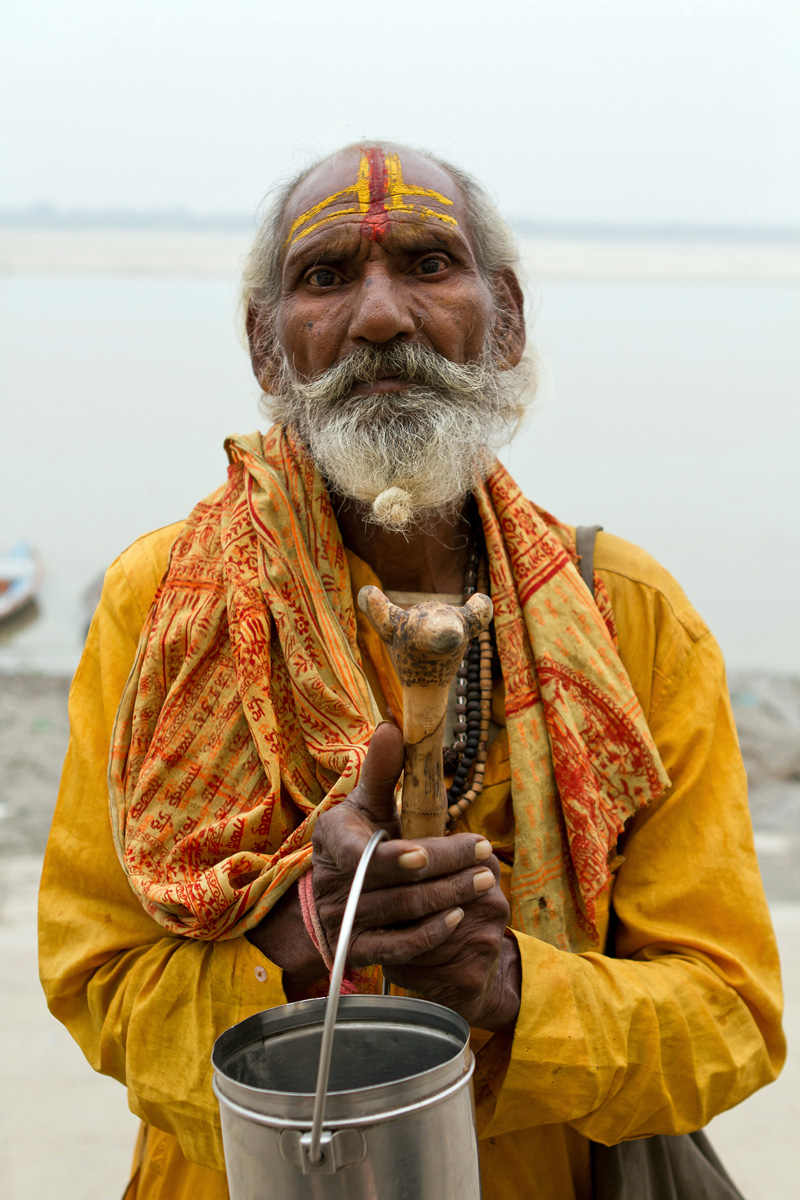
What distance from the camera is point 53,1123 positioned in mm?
3652

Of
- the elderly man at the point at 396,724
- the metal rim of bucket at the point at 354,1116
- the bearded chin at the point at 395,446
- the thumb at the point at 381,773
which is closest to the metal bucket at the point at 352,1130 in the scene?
the metal rim of bucket at the point at 354,1116

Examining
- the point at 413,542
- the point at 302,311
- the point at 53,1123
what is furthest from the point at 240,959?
the point at 53,1123

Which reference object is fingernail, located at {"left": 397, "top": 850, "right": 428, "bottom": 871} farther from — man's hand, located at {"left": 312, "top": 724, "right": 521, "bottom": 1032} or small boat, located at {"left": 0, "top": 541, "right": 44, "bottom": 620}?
small boat, located at {"left": 0, "top": 541, "right": 44, "bottom": 620}

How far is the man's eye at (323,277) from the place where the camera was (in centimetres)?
189

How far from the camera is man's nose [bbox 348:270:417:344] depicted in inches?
69.6

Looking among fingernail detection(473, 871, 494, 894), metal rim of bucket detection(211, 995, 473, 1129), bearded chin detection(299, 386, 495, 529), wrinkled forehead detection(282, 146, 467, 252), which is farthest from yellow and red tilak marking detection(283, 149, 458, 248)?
metal rim of bucket detection(211, 995, 473, 1129)

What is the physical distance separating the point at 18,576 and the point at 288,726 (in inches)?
251

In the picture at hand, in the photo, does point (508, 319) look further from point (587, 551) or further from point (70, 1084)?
point (70, 1084)

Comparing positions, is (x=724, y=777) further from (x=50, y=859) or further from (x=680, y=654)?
(x=50, y=859)

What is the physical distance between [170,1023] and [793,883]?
4707 mm

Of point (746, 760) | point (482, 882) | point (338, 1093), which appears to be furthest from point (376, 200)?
point (746, 760)

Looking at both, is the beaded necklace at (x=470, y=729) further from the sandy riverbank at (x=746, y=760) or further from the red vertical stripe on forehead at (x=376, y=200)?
the sandy riverbank at (x=746, y=760)

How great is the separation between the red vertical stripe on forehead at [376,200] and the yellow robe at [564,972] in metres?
0.67

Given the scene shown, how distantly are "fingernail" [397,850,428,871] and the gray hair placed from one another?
4.08 ft
